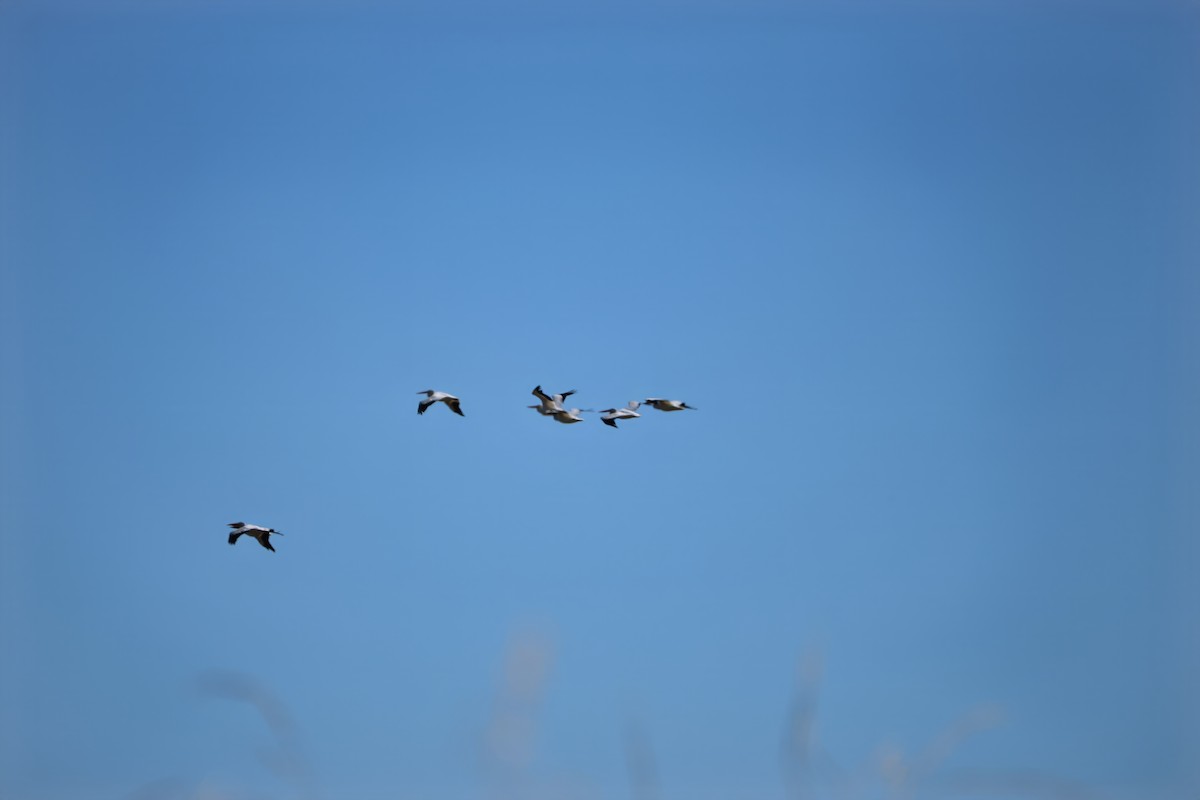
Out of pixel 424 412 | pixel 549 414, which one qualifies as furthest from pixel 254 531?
pixel 549 414

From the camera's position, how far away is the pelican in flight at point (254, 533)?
4991cm

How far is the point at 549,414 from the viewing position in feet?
177

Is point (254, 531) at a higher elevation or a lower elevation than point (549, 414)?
lower

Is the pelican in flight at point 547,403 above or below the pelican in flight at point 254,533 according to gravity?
above

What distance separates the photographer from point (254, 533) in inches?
1971

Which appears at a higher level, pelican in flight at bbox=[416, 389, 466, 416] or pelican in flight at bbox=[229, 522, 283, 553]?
pelican in flight at bbox=[416, 389, 466, 416]

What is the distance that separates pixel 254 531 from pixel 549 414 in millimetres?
12435

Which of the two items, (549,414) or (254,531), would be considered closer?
(254,531)

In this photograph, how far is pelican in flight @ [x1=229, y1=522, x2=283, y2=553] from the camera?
1965 inches

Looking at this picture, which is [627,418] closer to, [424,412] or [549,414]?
[549,414]

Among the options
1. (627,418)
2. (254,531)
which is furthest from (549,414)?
(254,531)

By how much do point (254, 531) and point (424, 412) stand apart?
814 cm

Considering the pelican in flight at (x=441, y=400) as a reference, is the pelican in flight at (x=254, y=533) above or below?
below

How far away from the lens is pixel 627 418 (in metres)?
53.0
